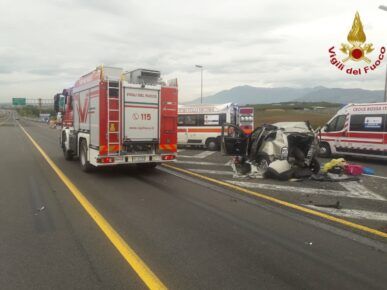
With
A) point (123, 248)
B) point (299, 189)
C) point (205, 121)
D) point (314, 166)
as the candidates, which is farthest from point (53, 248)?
point (205, 121)

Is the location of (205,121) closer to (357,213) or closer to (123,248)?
(357,213)

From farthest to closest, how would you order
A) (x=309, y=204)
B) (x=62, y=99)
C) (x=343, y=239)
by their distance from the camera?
(x=62, y=99)
(x=309, y=204)
(x=343, y=239)

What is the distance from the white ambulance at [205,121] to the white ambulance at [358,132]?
5.94m

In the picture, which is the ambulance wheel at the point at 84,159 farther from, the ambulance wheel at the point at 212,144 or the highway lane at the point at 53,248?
the ambulance wheel at the point at 212,144

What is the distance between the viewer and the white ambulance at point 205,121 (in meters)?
22.4

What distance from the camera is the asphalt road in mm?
4312

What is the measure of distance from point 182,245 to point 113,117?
6541mm

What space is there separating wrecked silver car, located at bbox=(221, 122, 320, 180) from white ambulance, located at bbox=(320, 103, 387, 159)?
5.11 metres

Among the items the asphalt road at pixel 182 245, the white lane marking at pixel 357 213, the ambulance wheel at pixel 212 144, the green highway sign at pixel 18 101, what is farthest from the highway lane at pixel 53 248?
the green highway sign at pixel 18 101

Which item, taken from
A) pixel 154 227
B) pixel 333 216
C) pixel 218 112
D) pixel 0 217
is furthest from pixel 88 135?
pixel 218 112

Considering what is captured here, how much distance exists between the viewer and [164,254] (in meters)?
5.07

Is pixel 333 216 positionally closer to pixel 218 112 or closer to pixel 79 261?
pixel 79 261

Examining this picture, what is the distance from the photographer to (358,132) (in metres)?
16.7

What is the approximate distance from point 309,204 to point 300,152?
397cm
